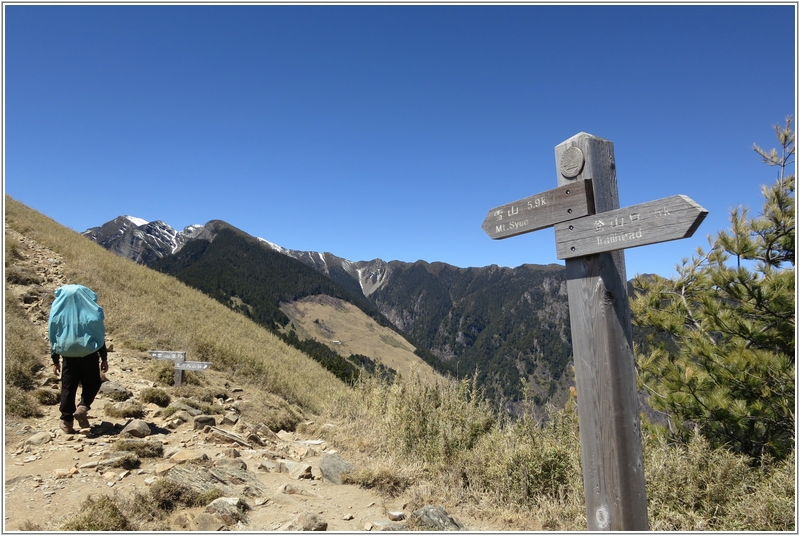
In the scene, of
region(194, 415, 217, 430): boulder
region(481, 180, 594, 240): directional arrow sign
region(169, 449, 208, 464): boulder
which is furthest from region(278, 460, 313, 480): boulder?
region(481, 180, 594, 240): directional arrow sign

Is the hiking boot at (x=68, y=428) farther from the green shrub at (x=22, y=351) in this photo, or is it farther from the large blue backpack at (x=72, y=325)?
the green shrub at (x=22, y=351)

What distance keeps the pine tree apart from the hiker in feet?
22.8

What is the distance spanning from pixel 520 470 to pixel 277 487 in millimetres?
2529

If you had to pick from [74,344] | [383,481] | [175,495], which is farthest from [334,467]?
[74,344]

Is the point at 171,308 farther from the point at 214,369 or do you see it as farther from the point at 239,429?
the point at 239,429

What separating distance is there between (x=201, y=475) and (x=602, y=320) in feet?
13.1

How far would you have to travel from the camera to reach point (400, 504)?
177 inches

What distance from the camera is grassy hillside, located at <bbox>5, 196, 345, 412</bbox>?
35.5 ft

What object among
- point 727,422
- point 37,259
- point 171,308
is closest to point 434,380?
point 727,422

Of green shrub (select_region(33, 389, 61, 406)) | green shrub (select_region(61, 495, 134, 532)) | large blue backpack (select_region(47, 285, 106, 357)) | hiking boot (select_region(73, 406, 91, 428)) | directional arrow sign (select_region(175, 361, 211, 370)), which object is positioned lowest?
green shrub (select_region(61, 495, 134, 532))

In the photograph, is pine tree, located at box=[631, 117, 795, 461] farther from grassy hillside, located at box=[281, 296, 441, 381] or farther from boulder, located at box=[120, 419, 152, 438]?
grassy hillside, located at box=[281, 296, 441, 381]

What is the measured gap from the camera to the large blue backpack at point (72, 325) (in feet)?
18.3

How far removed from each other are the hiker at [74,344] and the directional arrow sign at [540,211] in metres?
5.13

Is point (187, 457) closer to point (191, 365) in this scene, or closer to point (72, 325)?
point (72, 325)
